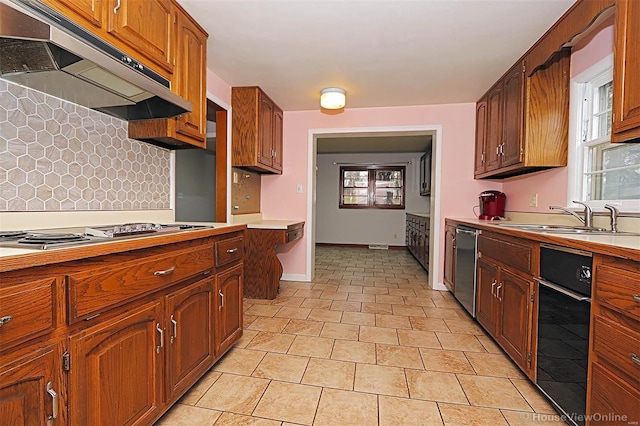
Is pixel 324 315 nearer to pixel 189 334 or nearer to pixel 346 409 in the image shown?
pixel 346 409

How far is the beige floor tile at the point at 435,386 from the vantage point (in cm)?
163

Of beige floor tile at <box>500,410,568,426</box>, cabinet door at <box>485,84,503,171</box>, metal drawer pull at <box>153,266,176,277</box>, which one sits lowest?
beige floor tile at <box>500,410,568,426</box>

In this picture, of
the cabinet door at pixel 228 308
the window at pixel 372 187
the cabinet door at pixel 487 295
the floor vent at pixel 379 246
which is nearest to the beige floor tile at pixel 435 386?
the cabinet door at pixel 487 295

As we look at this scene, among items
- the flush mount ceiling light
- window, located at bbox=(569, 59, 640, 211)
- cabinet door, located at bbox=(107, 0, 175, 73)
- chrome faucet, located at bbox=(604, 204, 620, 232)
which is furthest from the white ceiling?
chrome faucet, located at bbox=(604, 204, 620, 232)

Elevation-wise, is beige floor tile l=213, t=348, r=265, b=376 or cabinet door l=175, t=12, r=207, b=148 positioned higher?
cabinet door l=175, t=12, r=207, b=148

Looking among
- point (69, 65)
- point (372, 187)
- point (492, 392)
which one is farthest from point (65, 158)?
point (372, 187)

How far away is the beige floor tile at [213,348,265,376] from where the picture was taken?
1863mm

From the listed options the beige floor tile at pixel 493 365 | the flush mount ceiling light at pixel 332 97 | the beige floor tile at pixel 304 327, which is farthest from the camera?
the flush mount ceiling light at pixel 332 97

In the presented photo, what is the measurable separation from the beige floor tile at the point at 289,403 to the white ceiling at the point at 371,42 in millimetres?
2238

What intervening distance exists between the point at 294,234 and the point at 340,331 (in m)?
1.37

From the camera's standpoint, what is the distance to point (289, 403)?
156 cm

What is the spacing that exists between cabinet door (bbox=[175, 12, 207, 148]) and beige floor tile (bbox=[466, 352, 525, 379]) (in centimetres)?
238

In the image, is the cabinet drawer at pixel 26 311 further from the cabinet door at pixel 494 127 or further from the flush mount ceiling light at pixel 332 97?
the cabinet door at pixel 494 127

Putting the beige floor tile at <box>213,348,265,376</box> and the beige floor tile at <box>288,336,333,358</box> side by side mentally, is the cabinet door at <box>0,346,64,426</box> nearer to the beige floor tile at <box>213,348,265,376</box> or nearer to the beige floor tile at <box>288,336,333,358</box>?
the beige floor tile at <box>213,348,265,376</box>
